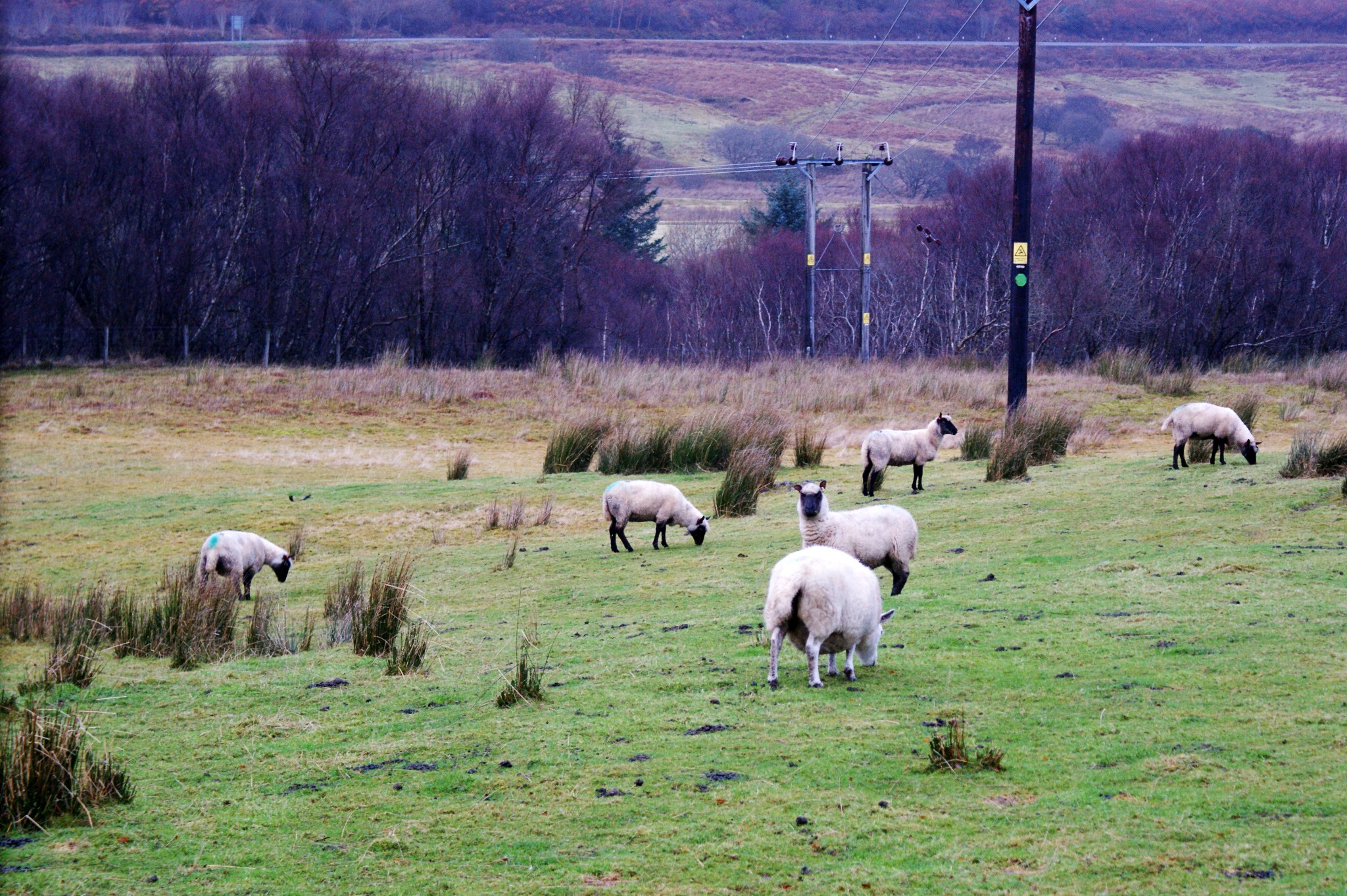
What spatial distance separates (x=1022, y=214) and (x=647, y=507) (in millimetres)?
9233

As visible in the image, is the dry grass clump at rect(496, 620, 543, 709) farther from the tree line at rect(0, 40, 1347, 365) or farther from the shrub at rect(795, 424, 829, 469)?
the tree line at rect(0, 40, 1347, 365)

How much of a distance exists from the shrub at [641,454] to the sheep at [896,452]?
4131mm

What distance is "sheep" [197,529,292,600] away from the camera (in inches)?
522

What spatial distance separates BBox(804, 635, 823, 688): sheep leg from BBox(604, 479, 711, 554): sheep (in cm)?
688

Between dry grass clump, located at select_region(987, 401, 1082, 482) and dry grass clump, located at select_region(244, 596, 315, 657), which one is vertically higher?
dry grass clump, located at select_region(987, 401, 1082, 482)

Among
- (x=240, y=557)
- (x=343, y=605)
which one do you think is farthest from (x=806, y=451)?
(x=343, y=605)

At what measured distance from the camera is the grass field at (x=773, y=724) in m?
4.73

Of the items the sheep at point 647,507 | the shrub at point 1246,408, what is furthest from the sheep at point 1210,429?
the sheep at point 647,507

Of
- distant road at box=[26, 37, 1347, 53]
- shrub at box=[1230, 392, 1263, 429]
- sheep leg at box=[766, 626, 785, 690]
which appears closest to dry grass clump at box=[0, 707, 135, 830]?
sheep leg at box=[766, 626, 785, 690]

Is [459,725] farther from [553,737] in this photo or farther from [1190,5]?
[1190,5]

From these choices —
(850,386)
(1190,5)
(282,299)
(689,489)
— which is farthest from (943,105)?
(689,489)

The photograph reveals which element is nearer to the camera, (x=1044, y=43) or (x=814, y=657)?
(x=814, y=657)

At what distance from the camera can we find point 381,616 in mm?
9398

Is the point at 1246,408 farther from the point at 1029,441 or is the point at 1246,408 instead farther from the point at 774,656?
the point at 774,656
